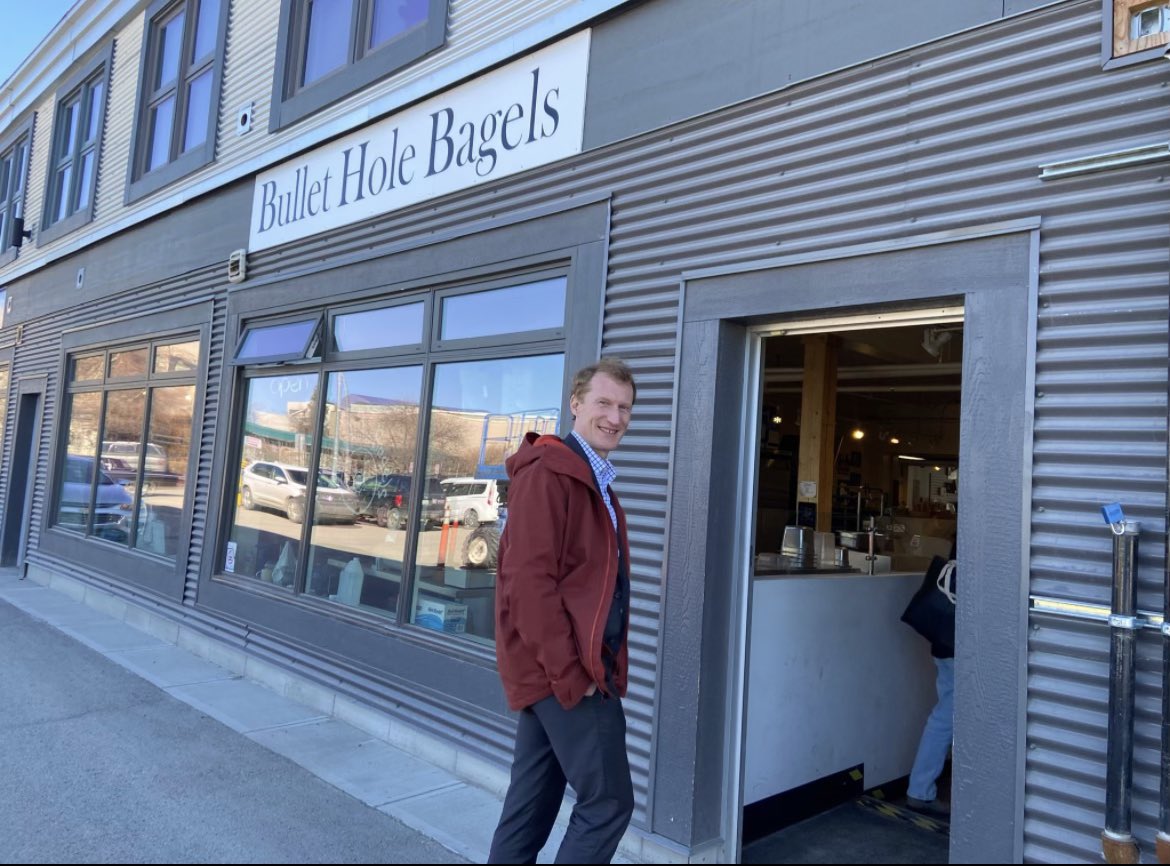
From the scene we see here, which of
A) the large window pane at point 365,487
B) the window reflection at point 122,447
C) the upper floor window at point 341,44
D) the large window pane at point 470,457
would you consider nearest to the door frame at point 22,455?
the window reflection at point 122,447

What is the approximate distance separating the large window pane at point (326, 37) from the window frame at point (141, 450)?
8.04 feet

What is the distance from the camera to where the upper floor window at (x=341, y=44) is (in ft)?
20.7

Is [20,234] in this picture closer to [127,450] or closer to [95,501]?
[95,501]

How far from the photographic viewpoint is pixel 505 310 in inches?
213

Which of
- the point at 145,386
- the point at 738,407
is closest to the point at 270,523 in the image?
the point at 145,386

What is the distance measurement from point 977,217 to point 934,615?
8.16 ft

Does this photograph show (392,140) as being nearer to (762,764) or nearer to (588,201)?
(588,201)

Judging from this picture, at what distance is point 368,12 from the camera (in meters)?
6.93

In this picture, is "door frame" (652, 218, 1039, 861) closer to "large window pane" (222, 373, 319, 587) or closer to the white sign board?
the white sign board

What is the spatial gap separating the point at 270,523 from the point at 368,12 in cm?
416

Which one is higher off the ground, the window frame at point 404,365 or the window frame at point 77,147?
the window frame at point 77,147

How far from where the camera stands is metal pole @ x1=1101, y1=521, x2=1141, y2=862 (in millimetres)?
2672

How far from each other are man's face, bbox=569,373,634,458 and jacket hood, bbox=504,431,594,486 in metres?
0.13

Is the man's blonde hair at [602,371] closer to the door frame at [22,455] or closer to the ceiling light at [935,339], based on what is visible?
the ceiling light at [935,339]
